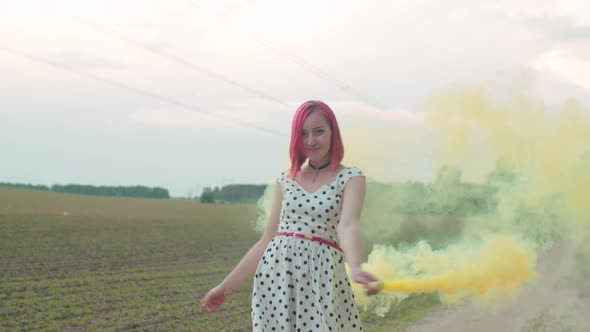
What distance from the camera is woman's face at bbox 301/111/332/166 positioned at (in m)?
3.57

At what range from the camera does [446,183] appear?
18344mm

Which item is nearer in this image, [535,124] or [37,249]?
[535,124]

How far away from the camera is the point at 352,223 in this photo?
345 centimetres

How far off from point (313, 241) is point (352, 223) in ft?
0.74

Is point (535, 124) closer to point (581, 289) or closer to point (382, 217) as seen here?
point (581, 289)

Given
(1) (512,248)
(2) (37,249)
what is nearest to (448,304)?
(1) (512,248)

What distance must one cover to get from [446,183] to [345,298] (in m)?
15.2

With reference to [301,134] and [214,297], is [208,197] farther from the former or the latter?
[301,134]

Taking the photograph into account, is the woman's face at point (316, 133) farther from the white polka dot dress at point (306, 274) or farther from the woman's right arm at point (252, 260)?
the woman's right arm at point (252, 260)

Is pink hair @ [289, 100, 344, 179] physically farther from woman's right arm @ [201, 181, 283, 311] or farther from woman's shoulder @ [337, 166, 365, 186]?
woman's right arm @ [201, 181, 283, 311]

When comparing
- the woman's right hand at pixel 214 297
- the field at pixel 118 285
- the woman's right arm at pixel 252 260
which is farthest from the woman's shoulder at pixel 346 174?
the field at pixel 118 285

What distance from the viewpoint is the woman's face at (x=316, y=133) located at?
357cm

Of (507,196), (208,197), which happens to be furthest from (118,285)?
(208,197)

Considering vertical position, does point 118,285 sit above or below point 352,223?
below
